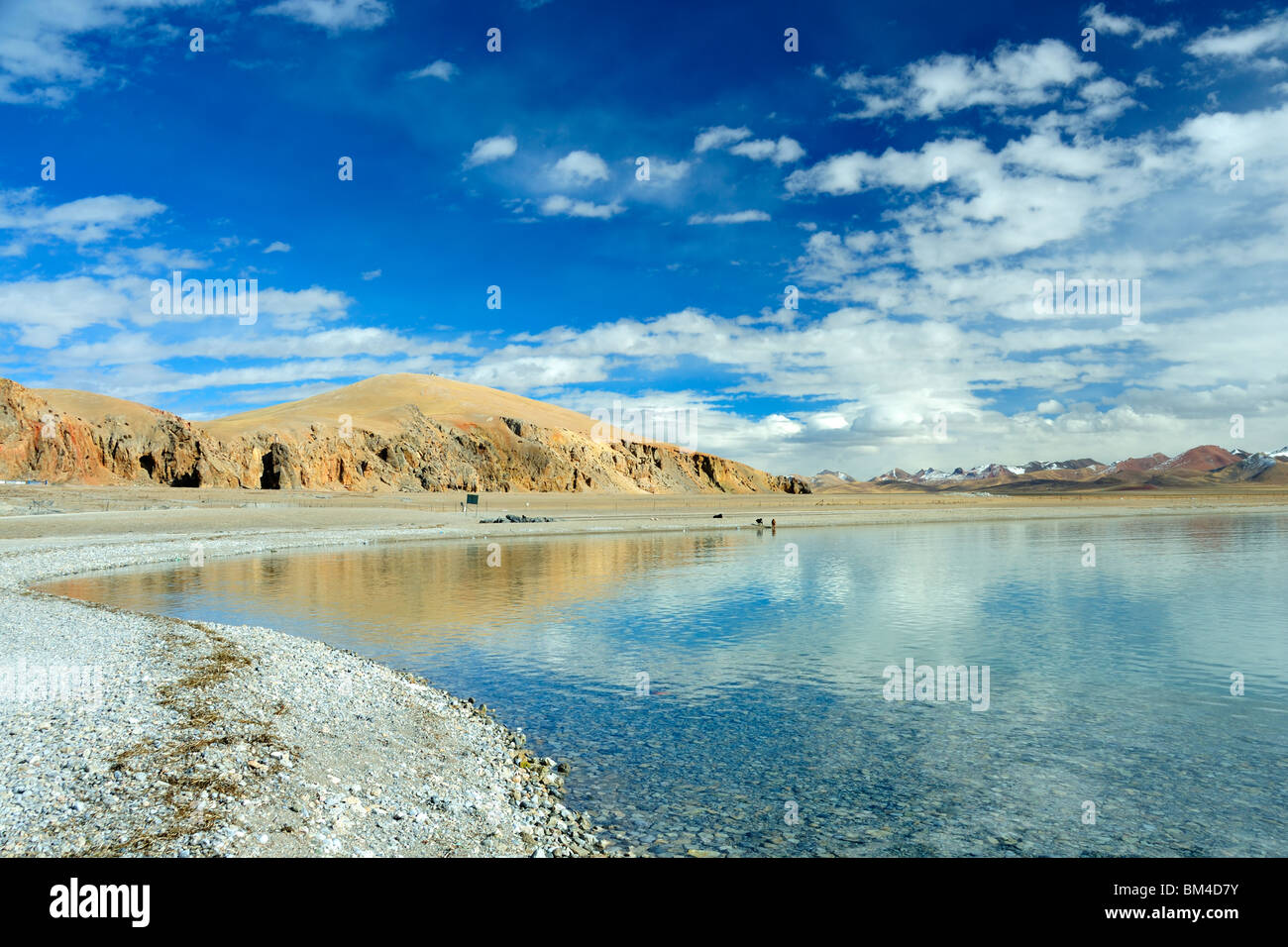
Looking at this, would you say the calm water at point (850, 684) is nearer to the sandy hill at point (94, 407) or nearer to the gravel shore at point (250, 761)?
the gravel shore at point (250, 761)

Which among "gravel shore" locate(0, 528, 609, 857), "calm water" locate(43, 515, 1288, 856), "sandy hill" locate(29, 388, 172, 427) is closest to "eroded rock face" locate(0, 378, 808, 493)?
"sandy hill" locate(29, 388, 172, 427)

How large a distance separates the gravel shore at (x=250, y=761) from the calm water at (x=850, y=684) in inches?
44.1

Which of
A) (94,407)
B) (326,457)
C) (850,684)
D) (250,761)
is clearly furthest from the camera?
(326,457)

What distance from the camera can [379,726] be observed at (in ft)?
36.2

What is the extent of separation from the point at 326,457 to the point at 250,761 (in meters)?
112

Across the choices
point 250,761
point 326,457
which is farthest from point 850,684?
point 326,457

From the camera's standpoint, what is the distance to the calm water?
28.4 ft

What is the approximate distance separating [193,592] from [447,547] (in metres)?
20.4

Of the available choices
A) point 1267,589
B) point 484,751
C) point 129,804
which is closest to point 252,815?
point 129,804

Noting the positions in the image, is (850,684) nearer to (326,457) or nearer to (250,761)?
(250,761)

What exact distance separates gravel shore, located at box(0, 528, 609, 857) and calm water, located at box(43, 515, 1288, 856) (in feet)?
3.68

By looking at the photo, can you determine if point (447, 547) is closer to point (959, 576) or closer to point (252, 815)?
point (959, 576)

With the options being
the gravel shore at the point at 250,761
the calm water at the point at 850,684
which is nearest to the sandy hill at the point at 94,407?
the calm water at the point at 850,684

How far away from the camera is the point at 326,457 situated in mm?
111500
